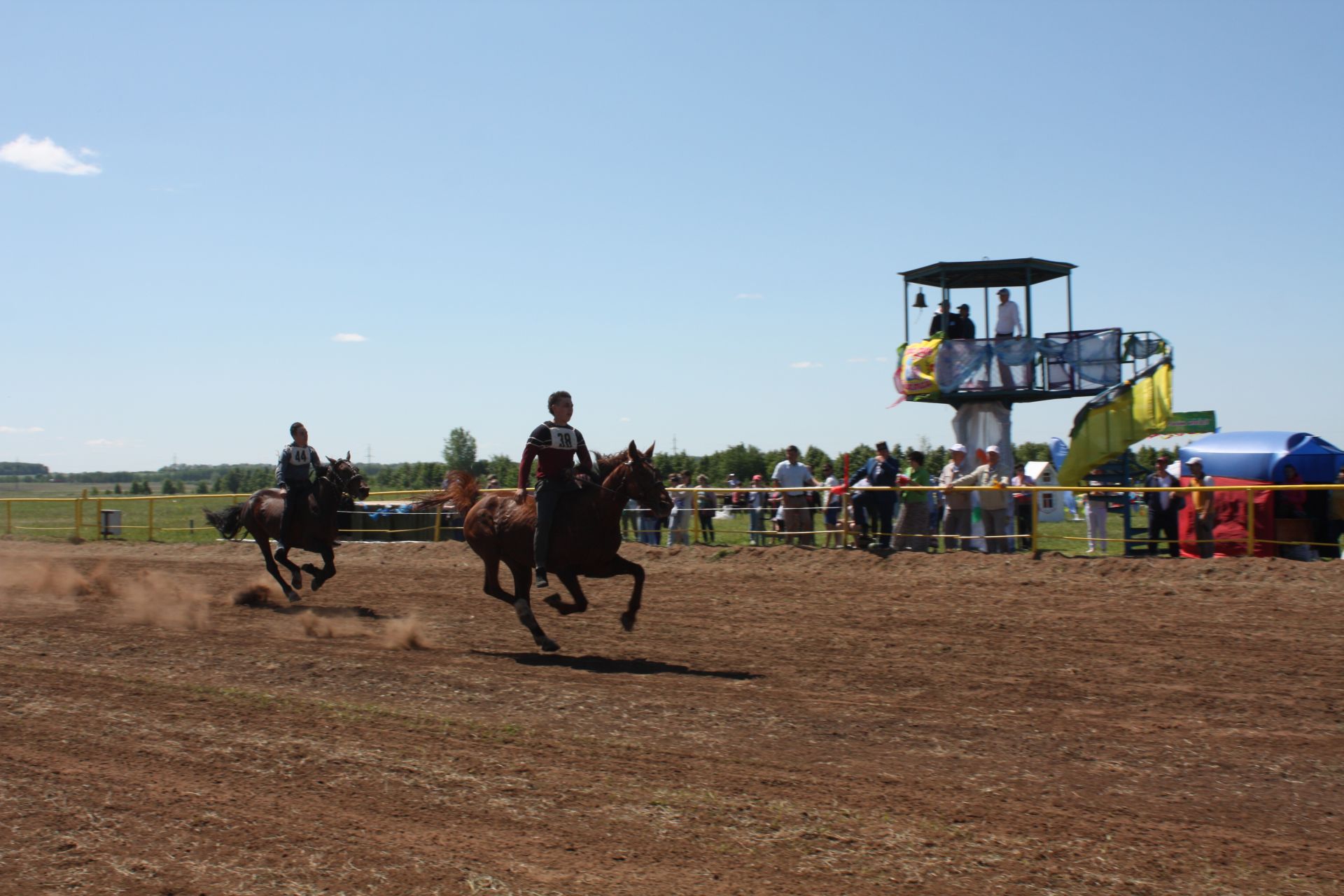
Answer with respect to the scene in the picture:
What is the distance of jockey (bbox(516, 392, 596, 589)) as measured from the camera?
1009cm

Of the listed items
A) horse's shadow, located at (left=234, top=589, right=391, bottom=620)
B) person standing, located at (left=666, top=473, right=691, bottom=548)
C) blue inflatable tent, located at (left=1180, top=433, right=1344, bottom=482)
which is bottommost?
horse's shadow, located at (left=234, top=589, right=391, bottom=620)

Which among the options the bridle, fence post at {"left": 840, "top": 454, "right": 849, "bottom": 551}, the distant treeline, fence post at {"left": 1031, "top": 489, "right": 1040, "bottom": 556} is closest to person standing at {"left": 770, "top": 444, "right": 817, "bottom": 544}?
fence post at {"left": 840, "top": 454, "right": 849, "bottom": 551}

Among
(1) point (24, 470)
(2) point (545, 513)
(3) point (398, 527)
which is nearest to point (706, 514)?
(3) point (398, 527)

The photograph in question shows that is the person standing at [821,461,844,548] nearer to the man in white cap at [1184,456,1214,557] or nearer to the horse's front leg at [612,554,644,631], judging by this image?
the man in white cap at [1184,456,1214,557]

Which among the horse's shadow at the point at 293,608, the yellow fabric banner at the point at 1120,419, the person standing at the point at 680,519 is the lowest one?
the horse's shadow at the point at 293,608

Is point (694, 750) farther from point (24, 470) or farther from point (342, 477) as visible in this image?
point (24, 470)

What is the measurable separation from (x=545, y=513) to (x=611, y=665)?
1.60 meters

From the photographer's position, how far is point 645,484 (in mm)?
9758

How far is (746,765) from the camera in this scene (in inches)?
242

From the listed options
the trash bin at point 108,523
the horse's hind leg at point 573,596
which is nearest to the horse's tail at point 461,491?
the horse's hind leg at point 573,596

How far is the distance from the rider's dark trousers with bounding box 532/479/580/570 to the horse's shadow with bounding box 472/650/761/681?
84cm

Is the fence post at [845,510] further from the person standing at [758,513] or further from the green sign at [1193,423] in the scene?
the green sign at [1193,423]

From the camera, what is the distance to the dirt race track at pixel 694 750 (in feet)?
15.5

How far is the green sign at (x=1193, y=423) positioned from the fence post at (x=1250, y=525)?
69.6 feet
